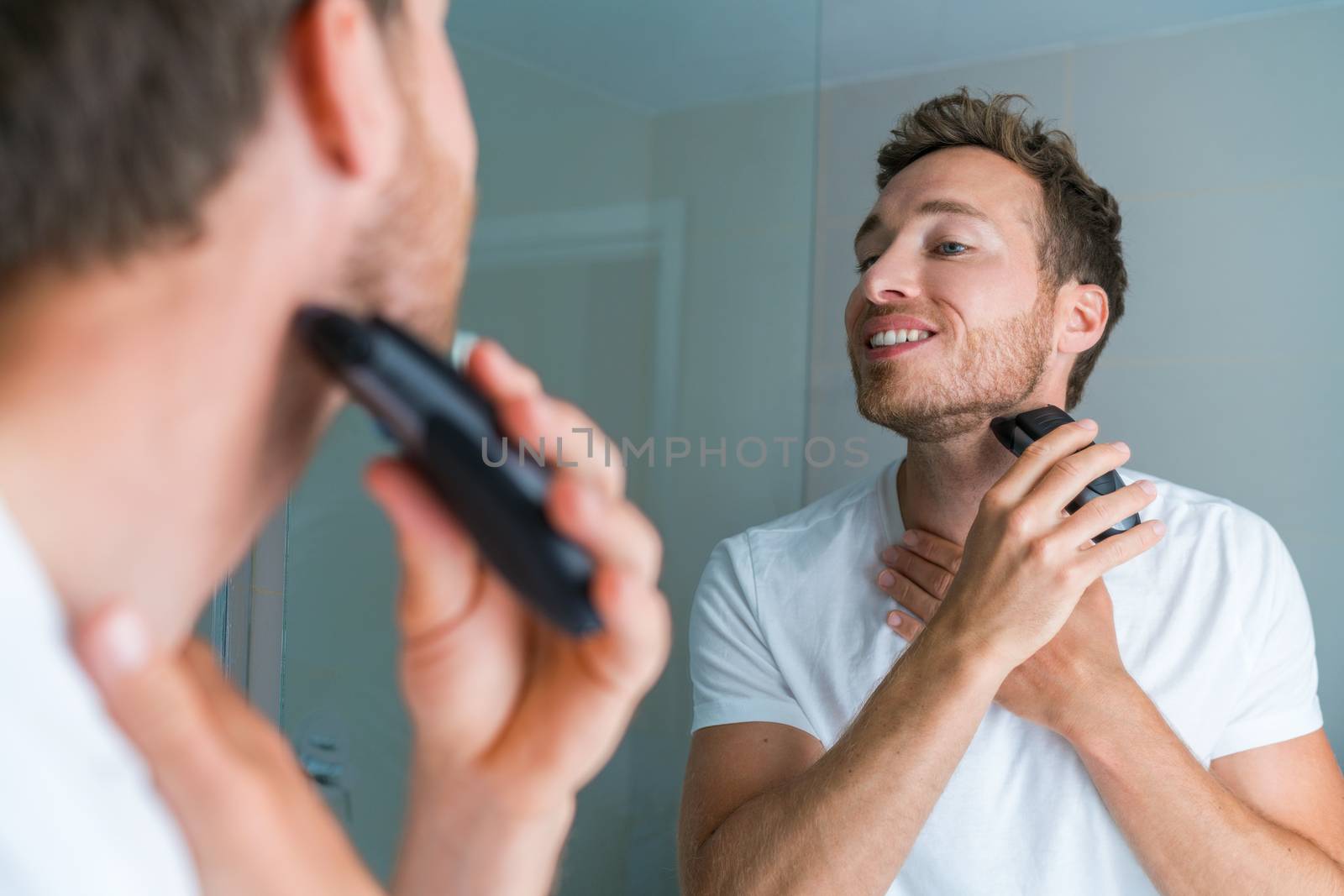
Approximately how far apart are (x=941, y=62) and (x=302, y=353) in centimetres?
211

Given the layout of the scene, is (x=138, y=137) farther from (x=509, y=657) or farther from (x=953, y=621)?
(x=953, y=621)

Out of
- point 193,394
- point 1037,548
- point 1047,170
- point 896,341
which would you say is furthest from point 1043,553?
point 193,394

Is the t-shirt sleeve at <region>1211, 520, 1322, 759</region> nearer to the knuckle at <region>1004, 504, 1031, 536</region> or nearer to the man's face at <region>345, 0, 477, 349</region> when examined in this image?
the knuckle at <region>1004, 504, 1031, 536</region>

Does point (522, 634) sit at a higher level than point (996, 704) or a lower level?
higher

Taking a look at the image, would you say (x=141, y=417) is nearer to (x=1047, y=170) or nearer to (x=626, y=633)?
(x=626, y=633)

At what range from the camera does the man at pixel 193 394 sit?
0.27 m

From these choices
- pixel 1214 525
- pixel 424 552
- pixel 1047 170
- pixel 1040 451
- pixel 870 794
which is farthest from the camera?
pixel 1047 170

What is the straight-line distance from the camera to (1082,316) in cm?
140

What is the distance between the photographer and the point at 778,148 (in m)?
1.75

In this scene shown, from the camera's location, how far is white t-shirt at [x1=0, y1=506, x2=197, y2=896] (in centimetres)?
25

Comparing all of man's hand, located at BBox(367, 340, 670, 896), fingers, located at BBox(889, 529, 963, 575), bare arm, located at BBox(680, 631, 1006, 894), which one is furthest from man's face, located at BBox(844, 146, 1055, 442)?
man's hand, located at BBox(367, 340, 670, 896)

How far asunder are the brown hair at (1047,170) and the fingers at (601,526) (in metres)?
1.15

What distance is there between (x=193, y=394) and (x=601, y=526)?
0.12m

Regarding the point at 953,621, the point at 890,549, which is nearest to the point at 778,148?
the point at 890,549
